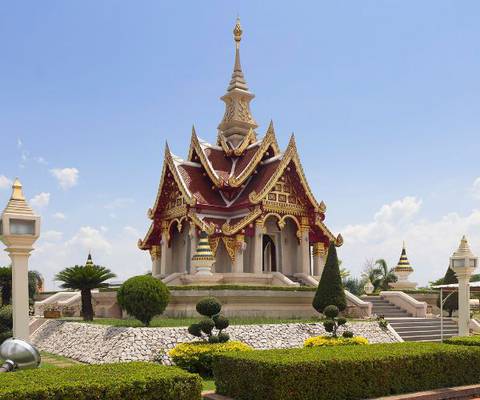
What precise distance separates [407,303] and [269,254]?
7.53m

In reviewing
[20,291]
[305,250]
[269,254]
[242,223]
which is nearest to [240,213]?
[242,223]

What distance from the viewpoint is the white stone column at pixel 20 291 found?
8.88 m

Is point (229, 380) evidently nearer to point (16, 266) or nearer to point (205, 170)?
point (16, 266)

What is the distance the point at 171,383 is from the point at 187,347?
607cm

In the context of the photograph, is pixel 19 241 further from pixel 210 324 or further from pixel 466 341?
pixel 466 341

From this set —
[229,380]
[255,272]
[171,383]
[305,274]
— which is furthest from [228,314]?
[171,383]

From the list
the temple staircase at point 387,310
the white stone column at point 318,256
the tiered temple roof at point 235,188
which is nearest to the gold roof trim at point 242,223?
the tiered temple roof at point 235,188

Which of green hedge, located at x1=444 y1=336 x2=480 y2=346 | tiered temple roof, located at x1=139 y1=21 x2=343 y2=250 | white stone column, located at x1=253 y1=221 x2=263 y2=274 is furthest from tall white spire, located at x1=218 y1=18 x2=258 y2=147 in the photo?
green hedge, located at x1=444 y1=336 x2=480 y2=346

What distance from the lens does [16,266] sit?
9062 millimetres

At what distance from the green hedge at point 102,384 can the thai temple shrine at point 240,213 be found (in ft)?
55.1

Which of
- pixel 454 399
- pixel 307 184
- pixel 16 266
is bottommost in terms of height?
pixel 454 399

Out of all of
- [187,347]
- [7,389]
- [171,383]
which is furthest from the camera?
[187,347]

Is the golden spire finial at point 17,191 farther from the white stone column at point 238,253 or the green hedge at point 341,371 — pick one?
the white stone column at point 238,253

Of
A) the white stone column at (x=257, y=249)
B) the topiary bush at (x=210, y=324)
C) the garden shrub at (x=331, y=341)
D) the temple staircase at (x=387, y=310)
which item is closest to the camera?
the topiary bush at (x=210, y=324)
